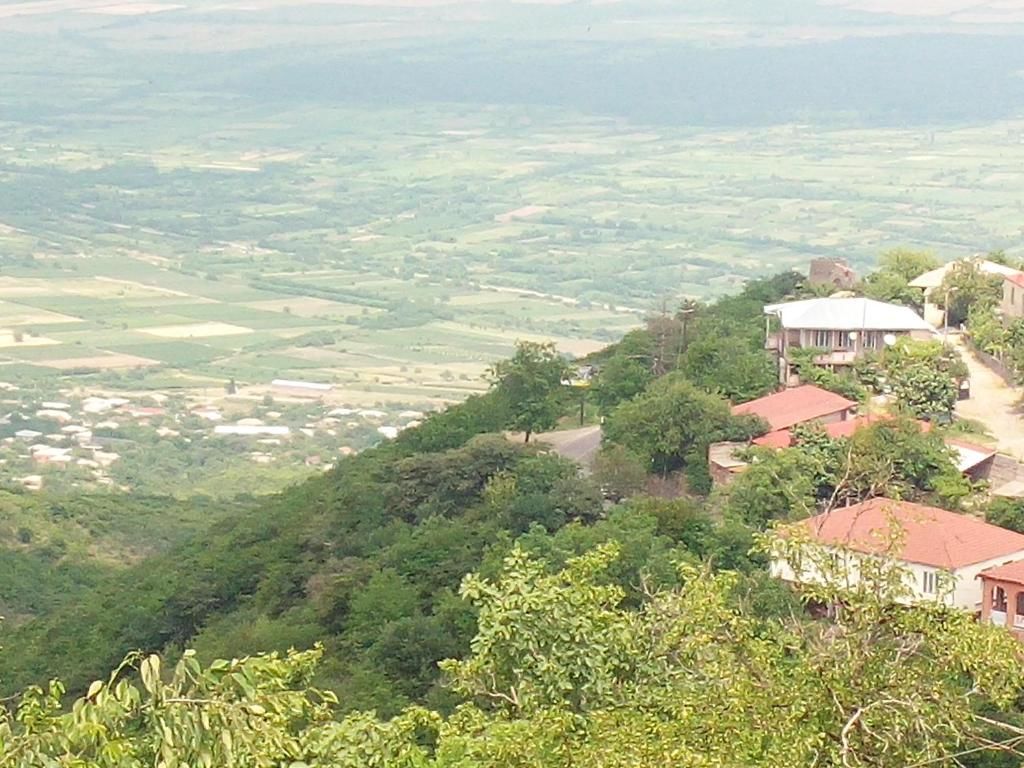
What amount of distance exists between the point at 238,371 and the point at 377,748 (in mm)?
97303

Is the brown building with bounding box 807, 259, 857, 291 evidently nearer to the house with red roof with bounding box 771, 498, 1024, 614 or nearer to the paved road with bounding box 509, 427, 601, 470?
the paved road with bounding box 509, 427, 601, 470

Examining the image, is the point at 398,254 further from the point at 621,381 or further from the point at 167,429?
the point at 621,381

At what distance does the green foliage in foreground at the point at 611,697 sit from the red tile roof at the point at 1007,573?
9.13 meters

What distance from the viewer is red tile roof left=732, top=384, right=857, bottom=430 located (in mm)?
31094

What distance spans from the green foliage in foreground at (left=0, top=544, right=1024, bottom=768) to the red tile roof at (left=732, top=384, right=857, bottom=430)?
17.9m

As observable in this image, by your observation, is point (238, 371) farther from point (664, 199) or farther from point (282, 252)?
point (664, 199)

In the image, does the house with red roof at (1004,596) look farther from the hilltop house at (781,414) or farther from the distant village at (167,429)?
the distant village at (167,429)

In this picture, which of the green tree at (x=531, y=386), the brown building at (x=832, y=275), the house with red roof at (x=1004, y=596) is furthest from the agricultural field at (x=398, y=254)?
the house with red roof at (x=1004, y=596)

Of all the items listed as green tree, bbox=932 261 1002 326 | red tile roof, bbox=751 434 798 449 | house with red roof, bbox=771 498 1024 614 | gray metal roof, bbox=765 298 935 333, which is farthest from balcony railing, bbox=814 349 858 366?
house with red roof, bbox=771 498 1024 614

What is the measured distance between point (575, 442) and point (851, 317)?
537 cm

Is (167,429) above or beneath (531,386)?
beneath

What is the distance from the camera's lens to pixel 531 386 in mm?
38781

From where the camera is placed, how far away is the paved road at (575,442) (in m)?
33.2

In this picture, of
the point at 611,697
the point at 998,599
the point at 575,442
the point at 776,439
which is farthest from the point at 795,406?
the point at 611,697
